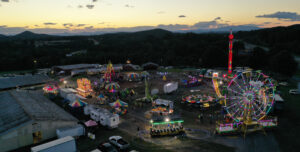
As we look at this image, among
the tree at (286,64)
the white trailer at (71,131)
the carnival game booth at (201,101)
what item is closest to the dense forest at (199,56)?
the tree at (286,64)

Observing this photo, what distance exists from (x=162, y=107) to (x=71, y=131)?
41.6ft

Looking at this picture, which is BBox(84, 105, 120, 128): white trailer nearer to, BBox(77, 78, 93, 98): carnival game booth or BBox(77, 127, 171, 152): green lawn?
BBox(77, 127, 171, 152): green lawn

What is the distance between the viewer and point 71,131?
19.1 meters

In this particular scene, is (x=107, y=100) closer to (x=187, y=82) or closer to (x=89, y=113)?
(x=89, y=113)

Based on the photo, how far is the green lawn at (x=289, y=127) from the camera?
704 inches

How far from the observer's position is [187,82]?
41.0 m

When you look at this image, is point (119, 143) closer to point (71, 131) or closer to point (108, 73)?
point (71, 131)

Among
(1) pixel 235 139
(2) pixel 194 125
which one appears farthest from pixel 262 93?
(2) pixel 194 125

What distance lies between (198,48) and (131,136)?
258 ft

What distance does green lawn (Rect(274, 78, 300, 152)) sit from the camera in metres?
17.9

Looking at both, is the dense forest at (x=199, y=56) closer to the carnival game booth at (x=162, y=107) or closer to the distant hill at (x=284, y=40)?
the distant hill at (x=284, y=40)

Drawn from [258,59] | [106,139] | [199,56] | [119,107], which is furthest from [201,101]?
[199,56]

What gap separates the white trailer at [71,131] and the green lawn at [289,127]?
18794mm

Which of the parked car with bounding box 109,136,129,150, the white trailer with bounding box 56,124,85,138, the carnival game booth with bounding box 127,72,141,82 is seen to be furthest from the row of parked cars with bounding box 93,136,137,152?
the carnival game booth with bounding box 127,72,141,82
